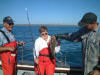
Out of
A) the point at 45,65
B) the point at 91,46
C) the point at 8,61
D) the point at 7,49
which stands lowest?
the point at 45,65

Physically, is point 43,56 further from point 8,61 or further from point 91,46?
point 91,46

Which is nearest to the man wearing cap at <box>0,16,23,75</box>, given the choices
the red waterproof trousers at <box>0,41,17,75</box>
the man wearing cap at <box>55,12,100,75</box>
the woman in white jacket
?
the red waterproof trousers at <box>0,41,17,75</box>

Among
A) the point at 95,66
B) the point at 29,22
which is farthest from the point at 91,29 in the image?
the point at 29,22

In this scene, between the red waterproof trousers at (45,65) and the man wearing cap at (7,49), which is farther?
the red waterproof trousers at (45,65)

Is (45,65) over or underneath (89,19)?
underneath

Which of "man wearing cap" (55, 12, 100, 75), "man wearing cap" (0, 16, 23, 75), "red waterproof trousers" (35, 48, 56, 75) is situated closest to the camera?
"man wearing cap" (55, 12, 100, 75)

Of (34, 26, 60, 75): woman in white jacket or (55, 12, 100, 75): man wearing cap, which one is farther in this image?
(34, 26, 60, 75): woman in white jacket

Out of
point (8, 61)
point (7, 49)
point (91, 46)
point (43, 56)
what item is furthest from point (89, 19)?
point (8, 61)

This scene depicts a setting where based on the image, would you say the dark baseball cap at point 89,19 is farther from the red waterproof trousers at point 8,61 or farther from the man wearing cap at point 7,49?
the red waterproof trousers at point 8,61

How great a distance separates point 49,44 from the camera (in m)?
3.60

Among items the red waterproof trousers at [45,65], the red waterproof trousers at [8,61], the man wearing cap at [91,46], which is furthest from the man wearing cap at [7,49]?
the man wearing cap at [91,46]

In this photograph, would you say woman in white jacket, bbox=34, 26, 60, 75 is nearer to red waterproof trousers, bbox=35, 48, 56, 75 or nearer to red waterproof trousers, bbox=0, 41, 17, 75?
red waterproof trousers, bbox=35, 48, 56, 75

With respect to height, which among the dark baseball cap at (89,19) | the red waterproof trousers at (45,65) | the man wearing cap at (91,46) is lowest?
the red waterproof trousers at (45,65)

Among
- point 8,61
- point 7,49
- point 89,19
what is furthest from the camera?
point 8,61
